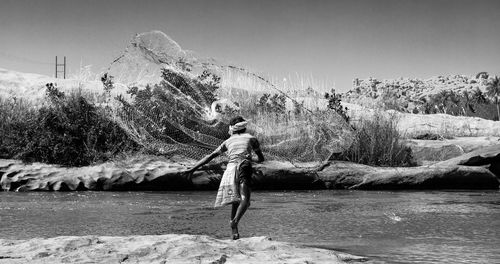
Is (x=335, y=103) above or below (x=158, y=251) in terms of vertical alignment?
above

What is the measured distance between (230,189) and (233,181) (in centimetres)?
10

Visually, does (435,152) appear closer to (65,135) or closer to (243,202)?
(65,135)

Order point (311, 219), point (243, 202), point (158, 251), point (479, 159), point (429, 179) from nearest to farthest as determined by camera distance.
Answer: point (158, 251) < point (243, 202) < point (311, 219) < point (429, 179) < point (479, 159)

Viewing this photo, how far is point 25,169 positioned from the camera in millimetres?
15922

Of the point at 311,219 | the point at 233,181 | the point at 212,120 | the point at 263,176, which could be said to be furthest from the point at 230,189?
the point at 212,120

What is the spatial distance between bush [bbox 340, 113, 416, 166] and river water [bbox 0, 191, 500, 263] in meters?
3.02

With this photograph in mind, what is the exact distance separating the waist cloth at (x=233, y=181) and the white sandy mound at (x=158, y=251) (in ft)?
4.03

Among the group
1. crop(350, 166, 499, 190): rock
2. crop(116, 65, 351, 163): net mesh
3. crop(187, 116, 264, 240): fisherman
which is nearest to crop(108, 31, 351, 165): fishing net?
crop(116, 65, 351, 163): net mesh

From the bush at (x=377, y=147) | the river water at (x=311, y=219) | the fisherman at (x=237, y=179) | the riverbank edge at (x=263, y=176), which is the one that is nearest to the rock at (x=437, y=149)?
the bush at (x=377, y=147)

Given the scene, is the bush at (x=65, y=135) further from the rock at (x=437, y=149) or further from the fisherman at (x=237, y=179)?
the fisherman at (x=237, y=179)

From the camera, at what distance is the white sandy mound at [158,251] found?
18.9 ft

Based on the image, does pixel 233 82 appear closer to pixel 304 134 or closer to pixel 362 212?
pixel 304 134

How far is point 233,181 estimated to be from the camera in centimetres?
792

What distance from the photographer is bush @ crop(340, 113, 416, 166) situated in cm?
1819
